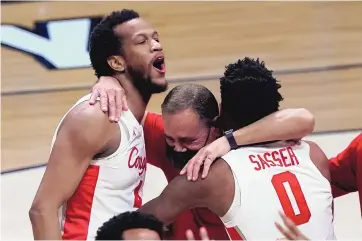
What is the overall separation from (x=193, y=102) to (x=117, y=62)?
0.34 metres

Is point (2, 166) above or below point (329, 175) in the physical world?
below

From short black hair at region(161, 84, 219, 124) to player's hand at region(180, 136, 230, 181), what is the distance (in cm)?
17

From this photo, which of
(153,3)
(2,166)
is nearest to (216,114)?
(2,166)

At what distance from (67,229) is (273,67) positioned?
3.41 metres

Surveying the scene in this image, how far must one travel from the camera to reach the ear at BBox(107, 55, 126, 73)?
3.05m

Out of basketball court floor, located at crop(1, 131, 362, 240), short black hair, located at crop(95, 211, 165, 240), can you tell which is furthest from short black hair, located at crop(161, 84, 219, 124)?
basketball court floor, located at crop(1, 131, 362, 240)

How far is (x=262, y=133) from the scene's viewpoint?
279 cm

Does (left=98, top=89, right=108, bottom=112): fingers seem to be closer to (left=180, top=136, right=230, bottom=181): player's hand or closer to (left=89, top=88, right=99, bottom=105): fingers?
(left=89, top=88, right=99, bottom=105): fingers

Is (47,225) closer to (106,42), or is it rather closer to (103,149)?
(103,149)

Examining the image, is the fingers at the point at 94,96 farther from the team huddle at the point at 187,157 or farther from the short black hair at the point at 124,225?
the short black hair at the point at 124,225

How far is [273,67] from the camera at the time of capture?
239 inches

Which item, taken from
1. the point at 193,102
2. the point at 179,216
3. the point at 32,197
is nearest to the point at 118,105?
the point at 193,102

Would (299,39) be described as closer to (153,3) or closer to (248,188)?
(153,3)

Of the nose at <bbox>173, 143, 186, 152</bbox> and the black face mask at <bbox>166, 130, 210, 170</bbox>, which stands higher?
the nose at <bbox>173, 143, 186, 152</bbox>
